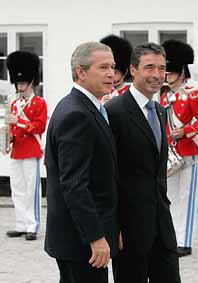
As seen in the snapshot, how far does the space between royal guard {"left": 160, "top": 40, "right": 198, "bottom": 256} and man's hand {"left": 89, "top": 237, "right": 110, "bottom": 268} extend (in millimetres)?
3686

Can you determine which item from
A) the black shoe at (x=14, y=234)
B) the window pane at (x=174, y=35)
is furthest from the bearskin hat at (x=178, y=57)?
the window pane at (x=174, y=35)

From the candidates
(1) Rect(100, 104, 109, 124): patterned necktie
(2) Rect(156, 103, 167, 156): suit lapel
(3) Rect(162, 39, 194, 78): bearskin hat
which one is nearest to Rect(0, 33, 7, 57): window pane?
(3) Rect(162, 39, 194, 78): bearskin hat

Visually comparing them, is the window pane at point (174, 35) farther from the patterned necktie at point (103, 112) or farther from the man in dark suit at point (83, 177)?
the man in dark suit at point (83, 177)

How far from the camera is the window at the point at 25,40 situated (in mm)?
11508

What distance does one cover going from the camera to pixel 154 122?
4742mm

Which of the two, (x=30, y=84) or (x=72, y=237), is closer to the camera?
→ (x=72, y=237)

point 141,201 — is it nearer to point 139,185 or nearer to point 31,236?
point 139,185

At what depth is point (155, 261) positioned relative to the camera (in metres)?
4.64

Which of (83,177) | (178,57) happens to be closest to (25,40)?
(178,57)

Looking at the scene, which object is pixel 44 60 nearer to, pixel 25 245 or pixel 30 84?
pixel 30 84

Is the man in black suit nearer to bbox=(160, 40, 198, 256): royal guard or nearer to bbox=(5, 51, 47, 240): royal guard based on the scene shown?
bbox=(160, 40, 198, 256): royal guard

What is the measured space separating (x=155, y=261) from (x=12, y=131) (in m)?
4.44

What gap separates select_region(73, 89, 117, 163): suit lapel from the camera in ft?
13.6

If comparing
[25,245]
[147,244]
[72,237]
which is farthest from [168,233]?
[25,245]
